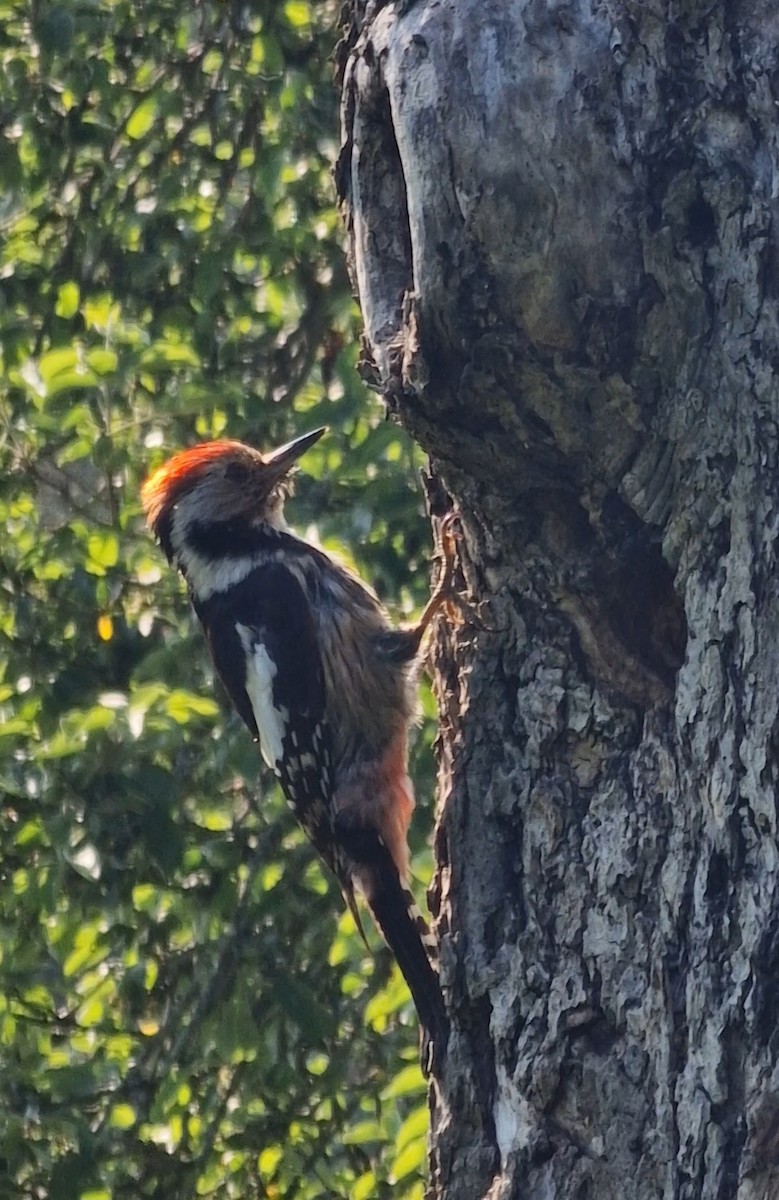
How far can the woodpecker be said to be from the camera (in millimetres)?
4059

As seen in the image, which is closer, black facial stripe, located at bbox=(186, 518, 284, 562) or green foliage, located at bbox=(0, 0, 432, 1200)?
green foliage, located at bbox=(0, 0, 432, 1200)

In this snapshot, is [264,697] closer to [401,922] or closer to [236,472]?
[236,472]

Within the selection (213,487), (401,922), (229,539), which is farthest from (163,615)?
(401,922)

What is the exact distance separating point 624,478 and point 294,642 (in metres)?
1.85

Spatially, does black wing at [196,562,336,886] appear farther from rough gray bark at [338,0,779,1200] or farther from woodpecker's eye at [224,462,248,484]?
rough gray bark at [338,0,779,1200]

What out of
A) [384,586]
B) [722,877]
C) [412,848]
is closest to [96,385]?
[384,586]

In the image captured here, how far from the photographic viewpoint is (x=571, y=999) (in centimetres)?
261

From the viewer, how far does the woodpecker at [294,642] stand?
13.3 ft

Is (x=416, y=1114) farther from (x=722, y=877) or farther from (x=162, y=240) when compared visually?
(x=162, y=240)

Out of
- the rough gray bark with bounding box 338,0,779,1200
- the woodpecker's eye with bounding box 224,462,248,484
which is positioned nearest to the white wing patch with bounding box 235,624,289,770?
the woodpecker's eye with bounding box 224,462,248,484

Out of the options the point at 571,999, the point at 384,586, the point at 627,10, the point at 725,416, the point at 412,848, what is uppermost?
the point at 384,586

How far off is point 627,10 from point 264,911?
236 cm

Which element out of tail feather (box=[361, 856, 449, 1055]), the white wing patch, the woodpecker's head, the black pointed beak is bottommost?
tail feather (box=[361, 856, 449, 1055])

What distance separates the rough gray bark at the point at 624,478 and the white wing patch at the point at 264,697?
1.44m
